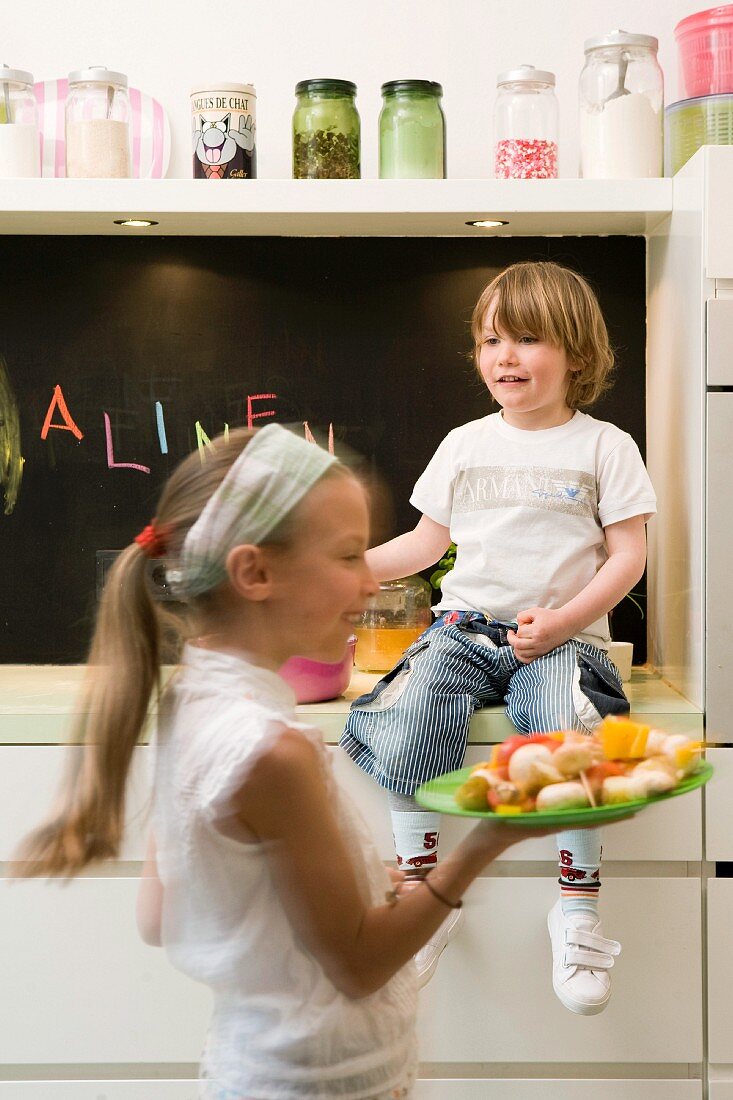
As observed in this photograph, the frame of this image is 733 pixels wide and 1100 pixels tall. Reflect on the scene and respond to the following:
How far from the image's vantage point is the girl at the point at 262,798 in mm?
688

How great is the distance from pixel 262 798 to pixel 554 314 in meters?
1.06

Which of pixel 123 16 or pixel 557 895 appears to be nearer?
pixel 557 895


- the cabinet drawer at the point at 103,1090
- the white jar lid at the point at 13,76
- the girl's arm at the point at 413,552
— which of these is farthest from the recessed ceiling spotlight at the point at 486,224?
the cabinet drawer at the point at 103,1090

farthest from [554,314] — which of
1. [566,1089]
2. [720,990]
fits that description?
[566,1089]

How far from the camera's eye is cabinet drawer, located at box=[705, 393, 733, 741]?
1495 millimetres

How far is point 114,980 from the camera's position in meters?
1.52

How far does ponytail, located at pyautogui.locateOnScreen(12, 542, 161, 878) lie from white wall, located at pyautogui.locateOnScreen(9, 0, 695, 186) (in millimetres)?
1201

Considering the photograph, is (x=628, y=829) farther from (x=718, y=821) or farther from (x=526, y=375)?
(x=526, y=375)

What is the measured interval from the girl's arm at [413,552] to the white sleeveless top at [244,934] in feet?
3.21

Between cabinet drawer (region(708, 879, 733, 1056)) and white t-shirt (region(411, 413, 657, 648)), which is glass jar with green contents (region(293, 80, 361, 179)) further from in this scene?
cabinet drawer (region(708, 879, 733, 1056))

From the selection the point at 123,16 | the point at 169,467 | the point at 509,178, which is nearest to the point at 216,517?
the point at 509,178

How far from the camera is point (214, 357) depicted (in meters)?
1.89

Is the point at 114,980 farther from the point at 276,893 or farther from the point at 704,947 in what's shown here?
the point at 276,893

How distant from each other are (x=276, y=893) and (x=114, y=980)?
939mm
